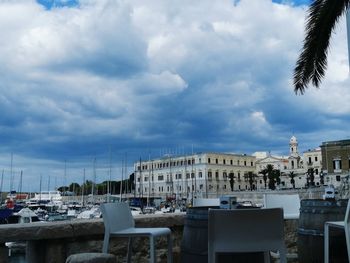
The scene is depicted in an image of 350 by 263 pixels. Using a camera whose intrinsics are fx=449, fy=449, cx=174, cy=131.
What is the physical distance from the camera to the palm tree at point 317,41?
7.95 m

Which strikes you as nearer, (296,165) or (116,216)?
(116,216)

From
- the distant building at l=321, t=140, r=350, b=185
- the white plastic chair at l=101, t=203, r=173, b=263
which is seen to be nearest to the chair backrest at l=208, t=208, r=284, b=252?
the white plastic chair at l=101, t=203, r=173, b=263

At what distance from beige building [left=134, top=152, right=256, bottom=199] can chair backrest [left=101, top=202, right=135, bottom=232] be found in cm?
10688

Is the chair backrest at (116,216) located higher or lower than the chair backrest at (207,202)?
lower

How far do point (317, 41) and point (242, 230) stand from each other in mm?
6093

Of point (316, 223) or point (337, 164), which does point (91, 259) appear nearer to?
point (316, 223)

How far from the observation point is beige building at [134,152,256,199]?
116812 mm

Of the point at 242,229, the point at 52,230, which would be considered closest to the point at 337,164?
the point at 52,230

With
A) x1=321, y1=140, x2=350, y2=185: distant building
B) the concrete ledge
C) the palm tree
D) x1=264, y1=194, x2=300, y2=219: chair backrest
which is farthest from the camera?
x1=321, y1=140, x2=350, y2=185: distant building

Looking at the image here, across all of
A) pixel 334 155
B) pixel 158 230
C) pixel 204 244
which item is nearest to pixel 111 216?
pixel 158 230

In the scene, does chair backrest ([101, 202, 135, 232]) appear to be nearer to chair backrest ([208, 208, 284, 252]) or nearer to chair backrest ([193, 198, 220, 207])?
chair backrest ([208, 208, 284, 252])

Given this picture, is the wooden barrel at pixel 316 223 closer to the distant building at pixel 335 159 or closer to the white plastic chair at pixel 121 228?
the white plastic chair at pixel 121 228

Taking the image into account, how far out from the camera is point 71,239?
→ 17.3ft

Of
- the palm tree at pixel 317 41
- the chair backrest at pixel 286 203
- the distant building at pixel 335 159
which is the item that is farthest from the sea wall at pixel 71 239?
the distant building at pixel 335 159
